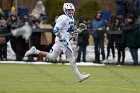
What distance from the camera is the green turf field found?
16188mm

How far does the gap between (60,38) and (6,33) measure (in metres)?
9.27

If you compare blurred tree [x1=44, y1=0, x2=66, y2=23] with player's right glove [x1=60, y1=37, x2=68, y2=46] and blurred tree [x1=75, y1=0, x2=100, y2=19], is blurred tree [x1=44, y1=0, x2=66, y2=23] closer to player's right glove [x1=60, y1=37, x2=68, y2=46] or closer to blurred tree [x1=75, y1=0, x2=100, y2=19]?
blurred tree [x1=75, y1=0, x2=100, y2=19]

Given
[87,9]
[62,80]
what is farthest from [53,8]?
[62,80]

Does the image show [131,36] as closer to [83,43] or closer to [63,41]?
[83,43]

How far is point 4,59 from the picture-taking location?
27.3 meters

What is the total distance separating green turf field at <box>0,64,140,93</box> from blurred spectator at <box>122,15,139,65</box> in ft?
3.04

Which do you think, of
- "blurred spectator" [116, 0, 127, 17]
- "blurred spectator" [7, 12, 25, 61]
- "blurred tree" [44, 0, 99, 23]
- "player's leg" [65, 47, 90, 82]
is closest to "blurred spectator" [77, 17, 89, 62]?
"blurred spectator" [7, 12, 25, 61]

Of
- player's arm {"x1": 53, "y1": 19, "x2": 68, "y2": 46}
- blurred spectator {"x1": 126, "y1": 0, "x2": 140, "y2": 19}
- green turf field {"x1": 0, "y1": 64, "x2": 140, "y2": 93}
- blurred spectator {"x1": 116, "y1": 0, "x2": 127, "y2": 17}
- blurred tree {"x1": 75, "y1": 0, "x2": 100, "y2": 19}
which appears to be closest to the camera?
green turf field {"x1": 0, "y1": 64, "x2": 140, "y2": 93}

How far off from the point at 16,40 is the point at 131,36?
15.6 feet

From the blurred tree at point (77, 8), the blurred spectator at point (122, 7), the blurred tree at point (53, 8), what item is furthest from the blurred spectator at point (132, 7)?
the blurred tree at point (53, 8)

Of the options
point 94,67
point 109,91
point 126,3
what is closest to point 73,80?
point 109,91

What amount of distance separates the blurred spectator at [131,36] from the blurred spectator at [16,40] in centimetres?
425

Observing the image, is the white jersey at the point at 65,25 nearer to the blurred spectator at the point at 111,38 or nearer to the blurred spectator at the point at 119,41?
the blurred spectator at the point at 119,41

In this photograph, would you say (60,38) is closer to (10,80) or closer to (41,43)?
(10,80)
